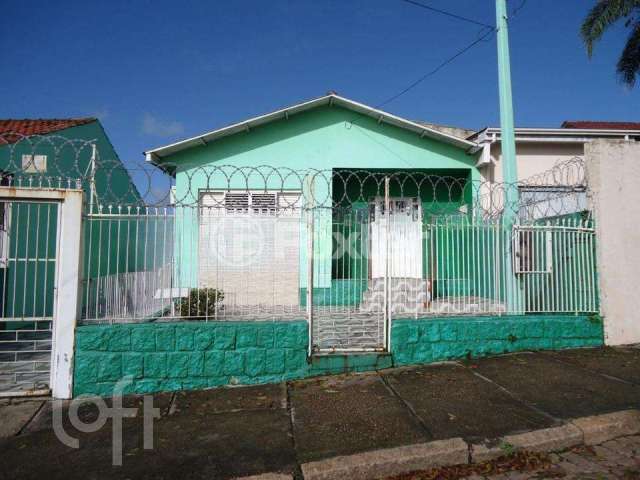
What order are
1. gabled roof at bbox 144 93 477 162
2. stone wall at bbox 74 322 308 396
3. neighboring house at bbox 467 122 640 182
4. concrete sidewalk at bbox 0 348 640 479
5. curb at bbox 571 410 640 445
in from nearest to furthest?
concrete sidewalk at bbox 0 348 640 479, curb at bbox 571 410 640 445, stone wall at bbox 74 322 308 396, gabled roof at bbox 144 93 477 162, neighboring house at bbox 467 122 640 182

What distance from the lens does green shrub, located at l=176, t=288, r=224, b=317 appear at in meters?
4.79

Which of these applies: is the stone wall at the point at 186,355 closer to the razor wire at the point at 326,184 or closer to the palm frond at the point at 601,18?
the razor wire at the point at 326,184

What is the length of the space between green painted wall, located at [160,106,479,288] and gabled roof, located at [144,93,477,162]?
145 millimetres

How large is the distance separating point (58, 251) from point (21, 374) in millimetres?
1503

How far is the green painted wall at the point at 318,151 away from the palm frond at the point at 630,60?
19.5 ft

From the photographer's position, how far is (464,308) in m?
5.49

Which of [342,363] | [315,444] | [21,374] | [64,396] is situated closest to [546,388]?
[342,363]

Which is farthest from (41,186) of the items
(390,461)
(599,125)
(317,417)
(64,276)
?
(599,125)

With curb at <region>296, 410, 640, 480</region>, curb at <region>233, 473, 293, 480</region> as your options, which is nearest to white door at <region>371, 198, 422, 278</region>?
curb at <region>296, 410, 640, 480</region>

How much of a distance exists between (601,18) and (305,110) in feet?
24.1

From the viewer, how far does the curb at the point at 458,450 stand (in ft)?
9.77

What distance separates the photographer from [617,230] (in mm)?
5984

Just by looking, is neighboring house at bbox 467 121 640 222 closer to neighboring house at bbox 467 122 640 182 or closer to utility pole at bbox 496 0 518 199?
neighboring house at bbox 467 122 640 182
